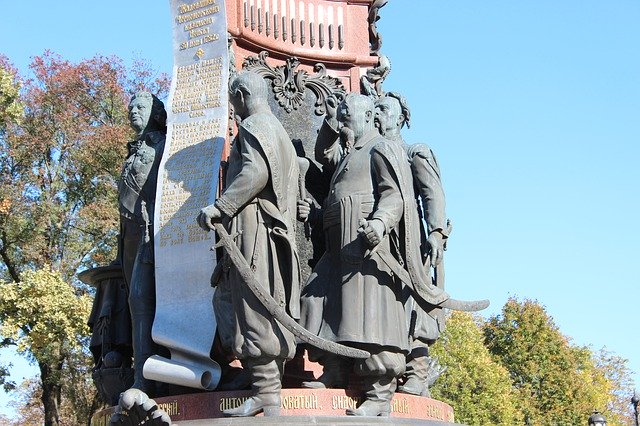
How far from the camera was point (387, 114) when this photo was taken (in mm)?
11961

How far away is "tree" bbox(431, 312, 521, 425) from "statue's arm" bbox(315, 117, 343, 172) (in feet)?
90.9

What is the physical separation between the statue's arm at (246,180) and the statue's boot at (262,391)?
1.38 m

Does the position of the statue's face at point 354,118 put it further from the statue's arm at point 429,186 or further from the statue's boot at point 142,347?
the statue's boot at point 142,347

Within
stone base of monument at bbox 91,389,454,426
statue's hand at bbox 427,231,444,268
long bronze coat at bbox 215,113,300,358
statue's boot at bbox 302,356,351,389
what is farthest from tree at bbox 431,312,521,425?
long bronze coat at bbox 215,113,300,358

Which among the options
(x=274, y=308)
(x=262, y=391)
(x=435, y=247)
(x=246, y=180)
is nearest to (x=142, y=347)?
(x=262, y=391)

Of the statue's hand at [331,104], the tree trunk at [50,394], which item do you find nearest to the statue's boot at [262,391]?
the statue's hand at [331,104]

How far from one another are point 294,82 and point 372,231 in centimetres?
289

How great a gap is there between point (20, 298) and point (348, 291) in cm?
1670

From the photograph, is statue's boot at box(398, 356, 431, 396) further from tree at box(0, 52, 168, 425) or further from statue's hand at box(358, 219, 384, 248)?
tree at box(0, 52, 168, 425)

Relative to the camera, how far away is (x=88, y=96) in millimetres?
30625

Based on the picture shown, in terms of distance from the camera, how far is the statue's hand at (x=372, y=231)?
401 inches

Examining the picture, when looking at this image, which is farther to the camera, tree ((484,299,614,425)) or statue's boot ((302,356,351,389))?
tree ((484,299,614,425))

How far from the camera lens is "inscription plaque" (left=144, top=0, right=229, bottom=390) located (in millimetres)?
10789

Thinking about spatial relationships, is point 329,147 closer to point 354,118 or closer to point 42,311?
point 354,118
